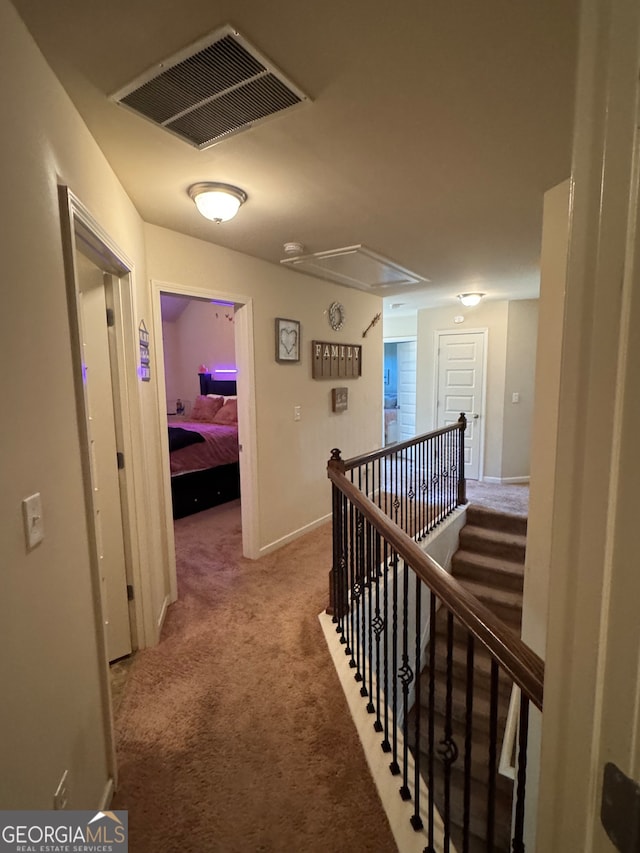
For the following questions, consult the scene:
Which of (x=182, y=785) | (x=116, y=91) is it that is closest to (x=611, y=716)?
(x=182, y=785)

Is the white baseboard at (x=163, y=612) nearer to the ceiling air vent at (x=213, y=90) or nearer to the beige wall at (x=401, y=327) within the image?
the ceiling air vent at (x=213, y=90)

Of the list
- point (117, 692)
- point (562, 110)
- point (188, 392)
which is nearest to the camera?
point (562, 110)

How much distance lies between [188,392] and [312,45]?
21.8 feet

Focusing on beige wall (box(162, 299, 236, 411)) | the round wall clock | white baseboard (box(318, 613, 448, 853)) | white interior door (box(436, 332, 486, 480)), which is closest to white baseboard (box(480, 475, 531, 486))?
white interior door (box(436, 332, 486, 480))

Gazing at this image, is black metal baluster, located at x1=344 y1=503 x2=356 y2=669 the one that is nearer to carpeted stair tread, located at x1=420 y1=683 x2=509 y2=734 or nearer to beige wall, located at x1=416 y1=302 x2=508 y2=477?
carpeted stair tread, located at x1=420 y1=683 x2=509 y2=734

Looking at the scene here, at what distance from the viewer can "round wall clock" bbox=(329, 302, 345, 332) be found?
405 cm

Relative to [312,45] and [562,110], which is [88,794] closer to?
[312,45]

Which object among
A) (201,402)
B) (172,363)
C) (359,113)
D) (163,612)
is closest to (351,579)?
(163,612)

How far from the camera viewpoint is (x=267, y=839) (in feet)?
4.43

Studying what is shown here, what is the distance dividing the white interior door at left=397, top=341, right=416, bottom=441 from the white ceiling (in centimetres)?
471

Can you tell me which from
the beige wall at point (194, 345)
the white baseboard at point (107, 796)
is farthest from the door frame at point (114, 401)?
the beige wall at point (194, 345)

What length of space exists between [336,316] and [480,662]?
11.3 feet

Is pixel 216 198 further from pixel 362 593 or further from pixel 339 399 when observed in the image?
pixel 339 399

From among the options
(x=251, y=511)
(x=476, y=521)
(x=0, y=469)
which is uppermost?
(x=0, y=469)
